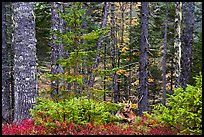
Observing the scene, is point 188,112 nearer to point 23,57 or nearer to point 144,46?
point 23,57

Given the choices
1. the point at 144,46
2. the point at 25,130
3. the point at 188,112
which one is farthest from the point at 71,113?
the point at 144,46

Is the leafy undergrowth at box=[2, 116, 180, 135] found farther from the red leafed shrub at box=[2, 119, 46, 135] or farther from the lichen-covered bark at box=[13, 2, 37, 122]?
the lichen-covered bark at box=[13, 2, 37, 122]

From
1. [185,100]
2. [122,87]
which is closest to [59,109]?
[185,100]

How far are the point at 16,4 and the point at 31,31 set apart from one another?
92cm

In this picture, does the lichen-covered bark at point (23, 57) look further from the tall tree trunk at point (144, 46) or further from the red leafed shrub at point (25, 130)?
the tall tree trunk at point (144, 46)

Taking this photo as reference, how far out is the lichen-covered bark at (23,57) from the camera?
1005cm

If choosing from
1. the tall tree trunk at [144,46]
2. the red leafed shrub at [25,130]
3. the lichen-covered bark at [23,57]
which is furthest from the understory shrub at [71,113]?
the tall tree trunk at [144,46]

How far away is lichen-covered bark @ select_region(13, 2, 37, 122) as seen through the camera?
10.1 meters

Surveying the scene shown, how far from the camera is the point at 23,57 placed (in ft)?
33.0

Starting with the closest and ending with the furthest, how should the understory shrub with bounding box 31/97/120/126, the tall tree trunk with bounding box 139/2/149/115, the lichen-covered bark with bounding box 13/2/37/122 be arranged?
the understory shrub with bounding box 31/97/120/126 < the lichen-covered bark with bounding box 13/2/37/122 < the tall tree trunk with bounding box 139/2/149/115

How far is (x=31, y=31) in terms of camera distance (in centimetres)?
1016

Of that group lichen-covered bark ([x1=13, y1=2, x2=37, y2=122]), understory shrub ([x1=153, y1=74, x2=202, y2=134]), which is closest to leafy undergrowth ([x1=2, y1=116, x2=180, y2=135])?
understory shrub ([x1=153, y1=74, x2=202, y2=134])

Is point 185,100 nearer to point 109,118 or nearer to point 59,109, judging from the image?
point 109,118

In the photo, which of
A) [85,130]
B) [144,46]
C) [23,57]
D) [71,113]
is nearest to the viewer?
[85,130]
